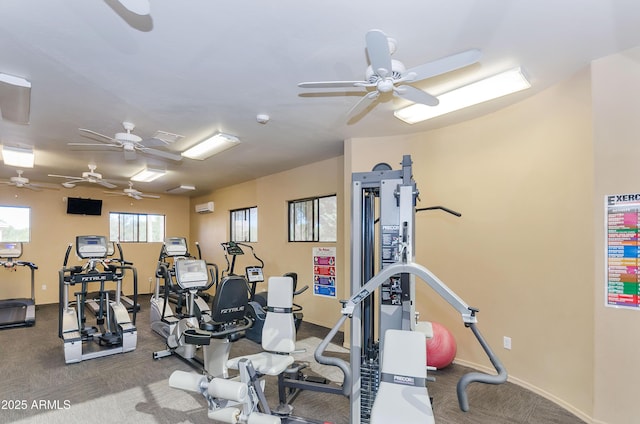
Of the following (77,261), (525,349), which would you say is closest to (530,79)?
(525,349)

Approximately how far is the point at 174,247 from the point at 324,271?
2577mm

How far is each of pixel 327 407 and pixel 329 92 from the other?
278 centimetres

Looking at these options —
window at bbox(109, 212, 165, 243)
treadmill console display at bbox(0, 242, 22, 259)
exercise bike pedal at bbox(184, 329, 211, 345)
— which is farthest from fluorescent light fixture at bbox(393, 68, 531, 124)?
window at bbox(109, 212, 165, 243)

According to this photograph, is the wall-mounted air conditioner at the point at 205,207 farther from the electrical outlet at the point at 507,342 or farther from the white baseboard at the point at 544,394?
the electrical outlet at the point at 507,342

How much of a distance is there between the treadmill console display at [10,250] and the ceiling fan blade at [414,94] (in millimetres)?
7766

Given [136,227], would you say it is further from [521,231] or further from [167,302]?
[521,231]

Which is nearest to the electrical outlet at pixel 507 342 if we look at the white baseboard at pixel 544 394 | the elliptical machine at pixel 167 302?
the white baseboard at pixel 544 394

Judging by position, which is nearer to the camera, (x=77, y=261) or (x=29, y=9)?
(x=29, y=9)

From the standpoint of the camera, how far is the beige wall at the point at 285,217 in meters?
5.33

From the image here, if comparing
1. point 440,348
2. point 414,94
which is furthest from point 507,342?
point 414,94

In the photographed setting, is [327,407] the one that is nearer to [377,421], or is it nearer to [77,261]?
[377,421]

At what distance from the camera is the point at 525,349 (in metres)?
3.15

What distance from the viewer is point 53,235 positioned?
25.1 feet

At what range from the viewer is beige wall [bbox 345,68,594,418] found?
270 centimetres
